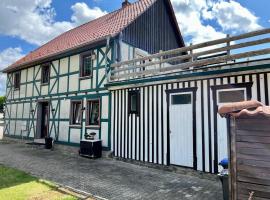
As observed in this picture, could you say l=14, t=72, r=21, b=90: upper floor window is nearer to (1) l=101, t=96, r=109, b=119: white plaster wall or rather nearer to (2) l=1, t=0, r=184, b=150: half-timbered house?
(2) l=1, t=0, r=184, b=150: half-timbered house

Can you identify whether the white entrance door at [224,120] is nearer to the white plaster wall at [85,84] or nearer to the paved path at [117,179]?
the paved path at [117,179]

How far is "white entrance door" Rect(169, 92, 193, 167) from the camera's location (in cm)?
739

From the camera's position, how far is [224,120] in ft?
22.1

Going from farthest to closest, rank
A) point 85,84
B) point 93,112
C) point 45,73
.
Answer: point 45,73
point 85,84
point 93,112

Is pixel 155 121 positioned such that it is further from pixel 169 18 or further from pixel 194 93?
pixel 169 18

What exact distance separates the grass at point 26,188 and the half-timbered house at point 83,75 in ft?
12.1

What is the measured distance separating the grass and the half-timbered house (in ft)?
12.1

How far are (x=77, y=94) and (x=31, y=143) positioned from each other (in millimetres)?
4157

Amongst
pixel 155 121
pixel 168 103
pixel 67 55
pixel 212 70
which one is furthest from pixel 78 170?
pixel 67 55

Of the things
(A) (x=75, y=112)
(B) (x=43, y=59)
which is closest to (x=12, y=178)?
(A) (x=75, y=112)

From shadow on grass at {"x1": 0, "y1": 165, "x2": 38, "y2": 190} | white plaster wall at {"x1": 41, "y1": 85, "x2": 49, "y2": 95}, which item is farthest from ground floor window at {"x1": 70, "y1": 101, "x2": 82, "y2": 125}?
shadow on grass at {"x1": 0, "y1": 165, "x2": 38, "y2": 190}

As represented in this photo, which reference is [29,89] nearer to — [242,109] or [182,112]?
[182,112]

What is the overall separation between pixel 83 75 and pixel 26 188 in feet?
21.9

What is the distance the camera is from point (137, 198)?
17.2 ft
